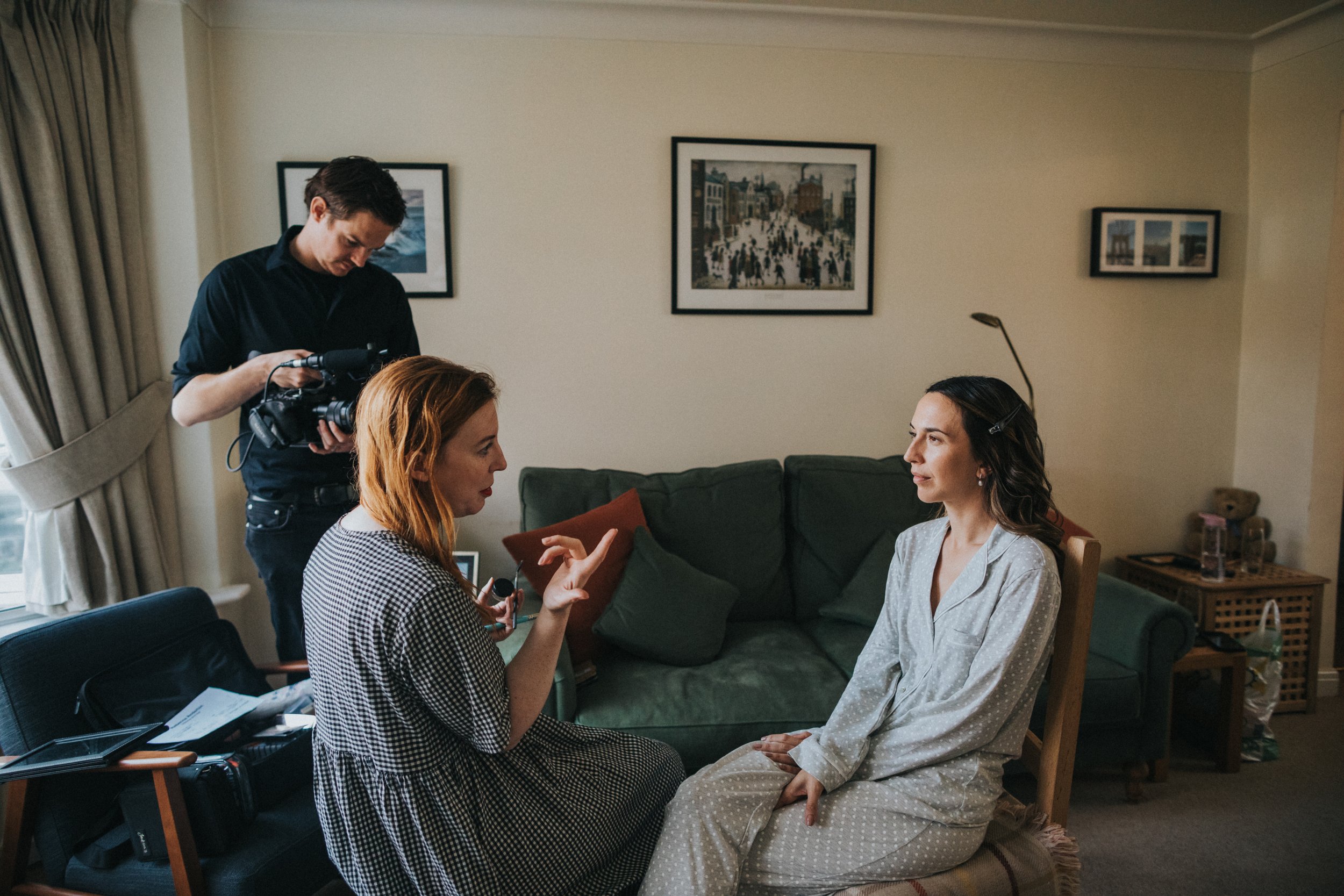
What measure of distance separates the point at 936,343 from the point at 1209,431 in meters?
1.32

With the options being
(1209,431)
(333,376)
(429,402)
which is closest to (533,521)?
(333,376)

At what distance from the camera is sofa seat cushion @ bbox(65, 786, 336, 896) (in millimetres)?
1470

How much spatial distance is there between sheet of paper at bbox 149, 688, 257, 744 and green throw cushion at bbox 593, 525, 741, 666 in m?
0.92

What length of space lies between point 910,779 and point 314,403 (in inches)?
53.9

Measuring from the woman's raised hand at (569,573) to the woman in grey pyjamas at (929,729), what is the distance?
45cm

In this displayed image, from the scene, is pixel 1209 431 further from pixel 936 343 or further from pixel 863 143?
pixel 863 143

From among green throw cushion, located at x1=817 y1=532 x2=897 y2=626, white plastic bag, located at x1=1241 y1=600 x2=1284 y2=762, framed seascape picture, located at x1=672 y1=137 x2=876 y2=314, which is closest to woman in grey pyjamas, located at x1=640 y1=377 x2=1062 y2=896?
green throw cushion, located at x1=817 y1=532 x2=897 y2=626

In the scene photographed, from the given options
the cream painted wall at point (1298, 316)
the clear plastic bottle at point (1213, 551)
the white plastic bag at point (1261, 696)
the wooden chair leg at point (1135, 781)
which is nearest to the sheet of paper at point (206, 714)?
the wooden chair leg at point (1135, 781)

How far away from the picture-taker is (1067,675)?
1305mm

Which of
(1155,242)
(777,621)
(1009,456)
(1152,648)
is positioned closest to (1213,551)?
(1152,648)

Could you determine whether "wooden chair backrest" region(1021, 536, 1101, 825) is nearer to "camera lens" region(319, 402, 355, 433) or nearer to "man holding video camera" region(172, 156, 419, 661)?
"camera lens" region(319, 402, 355, 433)

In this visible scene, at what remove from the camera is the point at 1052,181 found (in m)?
3.11

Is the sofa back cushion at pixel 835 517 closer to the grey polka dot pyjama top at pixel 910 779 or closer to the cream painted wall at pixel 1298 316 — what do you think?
the grey polka dot pyjama top at pixel 910 779

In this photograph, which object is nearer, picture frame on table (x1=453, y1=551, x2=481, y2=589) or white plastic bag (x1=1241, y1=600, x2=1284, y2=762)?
white plastic bag (x1=1241, y1=600, x2=1284, y2=762)
